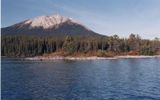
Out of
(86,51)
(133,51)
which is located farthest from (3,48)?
(133,51)

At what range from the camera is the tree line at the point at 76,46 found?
154125mm

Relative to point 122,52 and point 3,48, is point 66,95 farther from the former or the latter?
point 3,48

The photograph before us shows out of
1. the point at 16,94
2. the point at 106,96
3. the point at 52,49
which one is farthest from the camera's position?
the point at 52,49

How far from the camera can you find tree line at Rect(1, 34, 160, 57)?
506 feet

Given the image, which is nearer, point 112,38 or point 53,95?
point 53,95

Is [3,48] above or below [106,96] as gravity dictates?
above

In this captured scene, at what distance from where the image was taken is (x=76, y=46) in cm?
15638

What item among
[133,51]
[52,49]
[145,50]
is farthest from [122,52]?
[52,49]

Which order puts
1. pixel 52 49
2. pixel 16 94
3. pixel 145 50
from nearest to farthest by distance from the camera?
pixel 16 94 → pixel 145 50 → pixel 52 49

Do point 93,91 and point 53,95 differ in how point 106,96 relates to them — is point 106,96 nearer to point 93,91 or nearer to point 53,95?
point 93,91

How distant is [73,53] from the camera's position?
493ft

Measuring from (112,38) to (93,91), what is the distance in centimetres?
13600

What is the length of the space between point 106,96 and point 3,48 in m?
178

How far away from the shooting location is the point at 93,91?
2858cm
